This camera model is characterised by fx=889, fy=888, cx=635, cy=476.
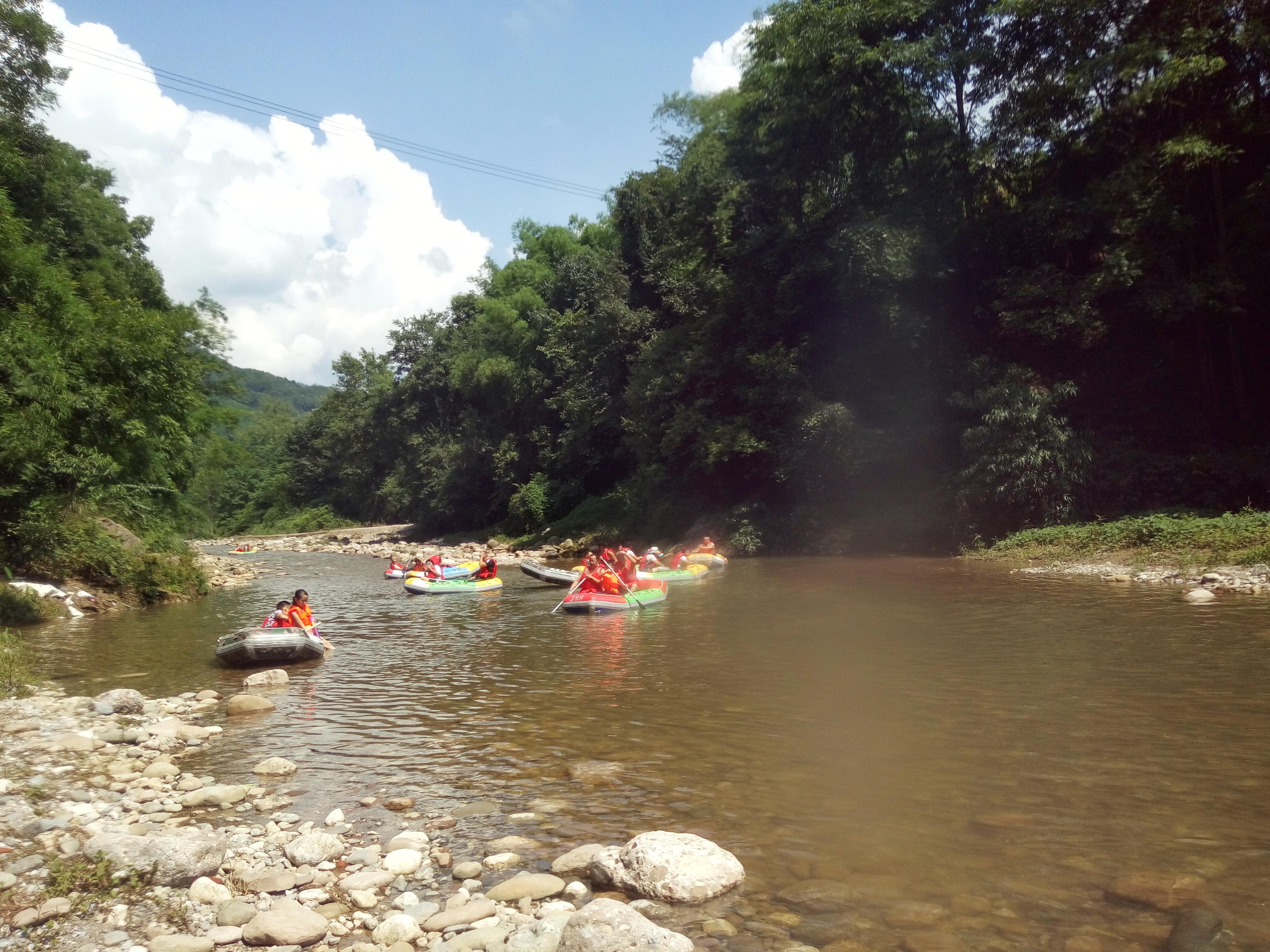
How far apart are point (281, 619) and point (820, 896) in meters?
10.2

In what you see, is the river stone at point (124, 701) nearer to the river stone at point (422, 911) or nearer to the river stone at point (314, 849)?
the river stone at point (314, 849)

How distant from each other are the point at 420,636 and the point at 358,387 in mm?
61992

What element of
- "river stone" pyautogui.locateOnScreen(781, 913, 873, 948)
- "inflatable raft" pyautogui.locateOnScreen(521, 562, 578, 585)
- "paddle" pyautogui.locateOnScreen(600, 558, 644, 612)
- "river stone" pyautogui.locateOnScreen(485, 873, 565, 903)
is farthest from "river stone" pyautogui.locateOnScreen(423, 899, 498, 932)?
"inflatable raft" pyautogui.locateOnScreen(521, 562, 578, 585)

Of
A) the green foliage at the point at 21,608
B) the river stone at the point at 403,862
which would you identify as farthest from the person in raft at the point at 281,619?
the river stone at the point at 403,862

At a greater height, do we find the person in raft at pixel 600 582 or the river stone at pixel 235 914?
the person in raft at pixel 600 582

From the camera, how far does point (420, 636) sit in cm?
1475

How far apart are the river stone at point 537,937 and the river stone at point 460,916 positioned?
0.97 feet

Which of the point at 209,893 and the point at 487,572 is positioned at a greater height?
the point at 487,572

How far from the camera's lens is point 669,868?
4680 millimetres

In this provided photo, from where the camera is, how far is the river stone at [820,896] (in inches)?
180

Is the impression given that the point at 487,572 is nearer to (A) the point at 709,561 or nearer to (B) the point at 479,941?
(A) the point at 709,561

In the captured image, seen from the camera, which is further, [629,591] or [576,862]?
[629,591]

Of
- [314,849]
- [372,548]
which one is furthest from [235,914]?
[372,548]

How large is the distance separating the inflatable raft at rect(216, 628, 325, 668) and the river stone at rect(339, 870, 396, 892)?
25.3 feet
